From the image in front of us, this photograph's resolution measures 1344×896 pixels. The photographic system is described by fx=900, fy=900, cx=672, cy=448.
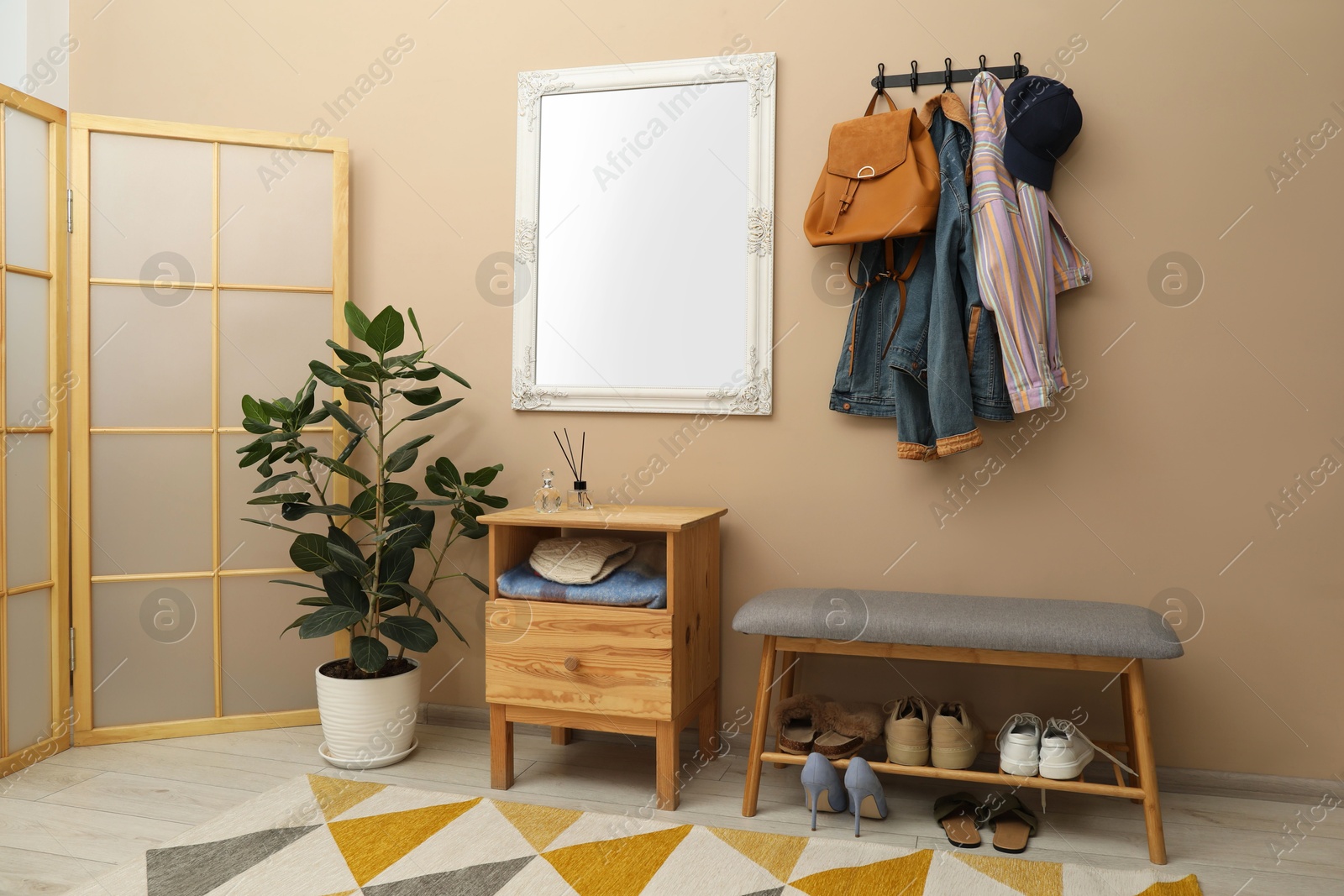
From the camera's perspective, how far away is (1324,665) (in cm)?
222

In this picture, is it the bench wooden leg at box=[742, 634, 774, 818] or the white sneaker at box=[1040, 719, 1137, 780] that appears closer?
the white sneaker at box=[1040, 719, 1137, 780]

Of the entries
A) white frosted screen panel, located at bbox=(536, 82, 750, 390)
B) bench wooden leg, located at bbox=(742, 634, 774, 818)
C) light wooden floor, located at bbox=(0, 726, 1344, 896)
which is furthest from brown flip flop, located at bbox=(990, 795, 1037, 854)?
white frosted screen panel, located at bbox=(536, 82, 750, 390)

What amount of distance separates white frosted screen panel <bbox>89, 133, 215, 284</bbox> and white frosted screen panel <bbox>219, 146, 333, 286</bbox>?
6 cm

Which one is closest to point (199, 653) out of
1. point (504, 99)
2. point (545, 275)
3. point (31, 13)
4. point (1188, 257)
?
point (545, 275)

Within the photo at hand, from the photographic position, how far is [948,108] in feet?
7.59

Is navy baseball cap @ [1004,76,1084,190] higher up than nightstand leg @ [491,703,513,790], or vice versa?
navy baseball cap @ [1004,76,1084,190]

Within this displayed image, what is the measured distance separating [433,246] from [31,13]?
1.48 metres

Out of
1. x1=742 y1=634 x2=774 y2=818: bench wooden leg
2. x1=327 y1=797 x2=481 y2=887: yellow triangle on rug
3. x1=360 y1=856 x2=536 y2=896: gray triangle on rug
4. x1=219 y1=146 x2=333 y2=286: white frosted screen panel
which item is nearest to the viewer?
x1=360 y1=856 x2=536 y2=896: gray triangle on rug

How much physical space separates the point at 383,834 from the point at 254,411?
1.13 m

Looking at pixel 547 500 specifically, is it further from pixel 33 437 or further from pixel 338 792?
pixel 33 437

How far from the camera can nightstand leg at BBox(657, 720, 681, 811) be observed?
213 centimetres

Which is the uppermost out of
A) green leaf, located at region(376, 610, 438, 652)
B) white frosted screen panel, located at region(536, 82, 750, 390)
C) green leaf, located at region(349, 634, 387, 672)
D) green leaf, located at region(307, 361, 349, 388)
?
white frosted screen panel, located at region(536, 82, 750, 390)

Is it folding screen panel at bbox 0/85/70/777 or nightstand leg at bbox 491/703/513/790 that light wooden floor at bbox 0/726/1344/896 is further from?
folding screen panel at bbox 0/85/70/777

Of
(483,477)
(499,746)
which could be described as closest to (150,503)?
(483,477)
